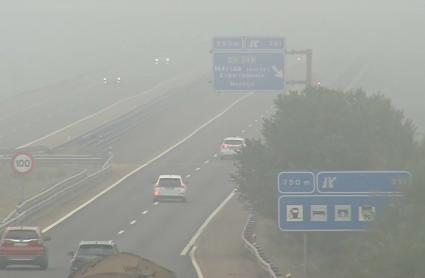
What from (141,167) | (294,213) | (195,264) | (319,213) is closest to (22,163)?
(195,264)

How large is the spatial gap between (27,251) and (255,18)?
145 m

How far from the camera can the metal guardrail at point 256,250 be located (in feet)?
106

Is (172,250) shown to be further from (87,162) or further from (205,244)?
(87,162)

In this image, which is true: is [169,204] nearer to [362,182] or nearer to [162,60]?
[362,182]

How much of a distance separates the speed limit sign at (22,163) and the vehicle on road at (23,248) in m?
8.89

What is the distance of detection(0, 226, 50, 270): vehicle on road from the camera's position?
38.2 meters

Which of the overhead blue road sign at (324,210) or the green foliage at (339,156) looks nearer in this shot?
the green foliage at (339,156)

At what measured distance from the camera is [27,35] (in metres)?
179

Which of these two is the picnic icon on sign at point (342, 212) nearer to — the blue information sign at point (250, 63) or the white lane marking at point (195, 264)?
the white lane marking at point (195, 264)

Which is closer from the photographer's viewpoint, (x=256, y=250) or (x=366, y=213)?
(x=366, y=213)

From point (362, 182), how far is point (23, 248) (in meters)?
12.3

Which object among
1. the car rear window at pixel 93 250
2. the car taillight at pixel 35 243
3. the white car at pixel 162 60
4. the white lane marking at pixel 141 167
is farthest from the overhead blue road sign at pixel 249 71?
the white car at pixel 162 60

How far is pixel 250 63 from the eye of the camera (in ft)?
166

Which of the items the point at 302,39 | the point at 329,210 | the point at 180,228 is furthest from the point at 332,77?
the point at 329,210
